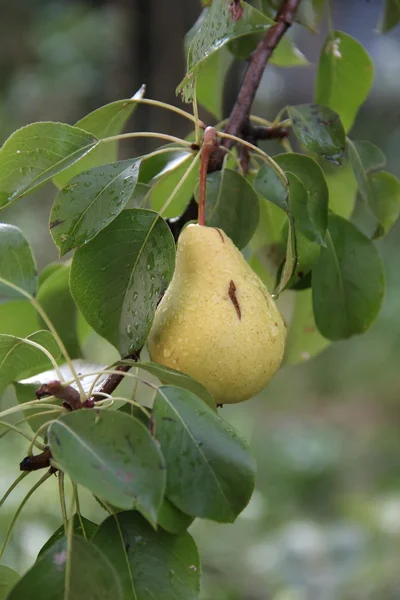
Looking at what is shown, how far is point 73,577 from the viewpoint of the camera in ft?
1.32

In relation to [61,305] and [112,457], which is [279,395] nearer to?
[61,305]

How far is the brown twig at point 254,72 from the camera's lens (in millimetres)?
600

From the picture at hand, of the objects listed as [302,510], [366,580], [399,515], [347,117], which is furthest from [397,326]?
[347,117]

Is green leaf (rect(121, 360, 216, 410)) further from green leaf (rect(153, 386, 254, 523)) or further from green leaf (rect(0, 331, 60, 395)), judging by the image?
green leaf (rect(0, 331, 60, 395))

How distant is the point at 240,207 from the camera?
23.2 inches

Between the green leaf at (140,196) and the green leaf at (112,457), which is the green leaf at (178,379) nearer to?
the green leaf at (112,457)

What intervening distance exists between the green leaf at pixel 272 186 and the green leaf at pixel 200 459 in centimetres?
18

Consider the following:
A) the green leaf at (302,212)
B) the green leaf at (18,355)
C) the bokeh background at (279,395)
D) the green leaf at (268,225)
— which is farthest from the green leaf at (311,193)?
the bokeh background at (279,395)

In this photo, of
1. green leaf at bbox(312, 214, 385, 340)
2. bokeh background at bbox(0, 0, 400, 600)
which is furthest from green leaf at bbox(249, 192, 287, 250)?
bokeh background at bbox(0, 0, 400, 600)

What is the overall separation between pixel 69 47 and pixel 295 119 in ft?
9.88

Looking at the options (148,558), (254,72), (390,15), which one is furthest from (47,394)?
(390,15)

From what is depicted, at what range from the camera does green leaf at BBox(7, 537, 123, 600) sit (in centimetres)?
39

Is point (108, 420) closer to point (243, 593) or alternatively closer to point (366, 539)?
point (243, 593)

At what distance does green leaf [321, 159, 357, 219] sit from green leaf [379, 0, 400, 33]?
20cm
